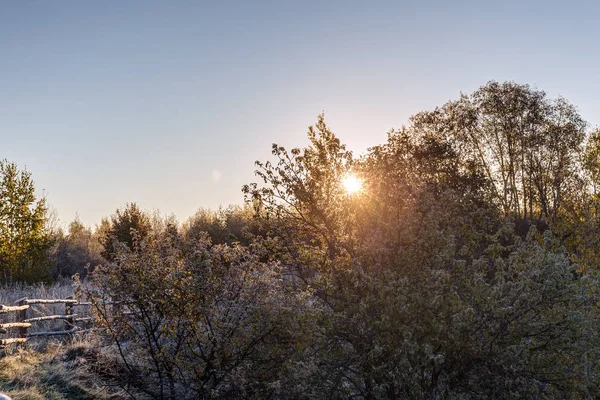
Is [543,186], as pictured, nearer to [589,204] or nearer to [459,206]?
[589,204]

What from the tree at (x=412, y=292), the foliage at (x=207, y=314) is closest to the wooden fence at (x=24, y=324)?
the foliage at (x=207, y=314)

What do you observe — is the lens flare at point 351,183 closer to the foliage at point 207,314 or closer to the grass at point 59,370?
the foliage at point 207,314

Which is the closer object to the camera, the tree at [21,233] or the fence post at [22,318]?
the fence post at [22,318]

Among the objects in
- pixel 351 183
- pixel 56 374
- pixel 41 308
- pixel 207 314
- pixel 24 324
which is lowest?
pixel 56 374

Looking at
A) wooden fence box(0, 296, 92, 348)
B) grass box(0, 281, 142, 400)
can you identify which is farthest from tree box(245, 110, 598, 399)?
wooden fence box(0, 296, 92, 348)

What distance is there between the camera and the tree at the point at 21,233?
24.9m

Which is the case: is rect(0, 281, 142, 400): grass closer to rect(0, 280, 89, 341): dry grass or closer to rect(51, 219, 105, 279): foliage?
rect(0, 280, 89, 341): dry grass

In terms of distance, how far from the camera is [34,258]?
2542cm

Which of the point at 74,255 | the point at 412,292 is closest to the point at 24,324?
the point at 412,292

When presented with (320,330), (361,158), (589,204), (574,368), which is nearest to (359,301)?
(320,330)

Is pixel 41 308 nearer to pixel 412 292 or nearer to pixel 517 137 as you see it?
pixel 412 292

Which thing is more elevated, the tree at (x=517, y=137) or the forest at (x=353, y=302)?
the tree at (x=517, y=137)

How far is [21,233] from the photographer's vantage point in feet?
84.2

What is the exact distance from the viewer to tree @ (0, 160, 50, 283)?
24891mm
